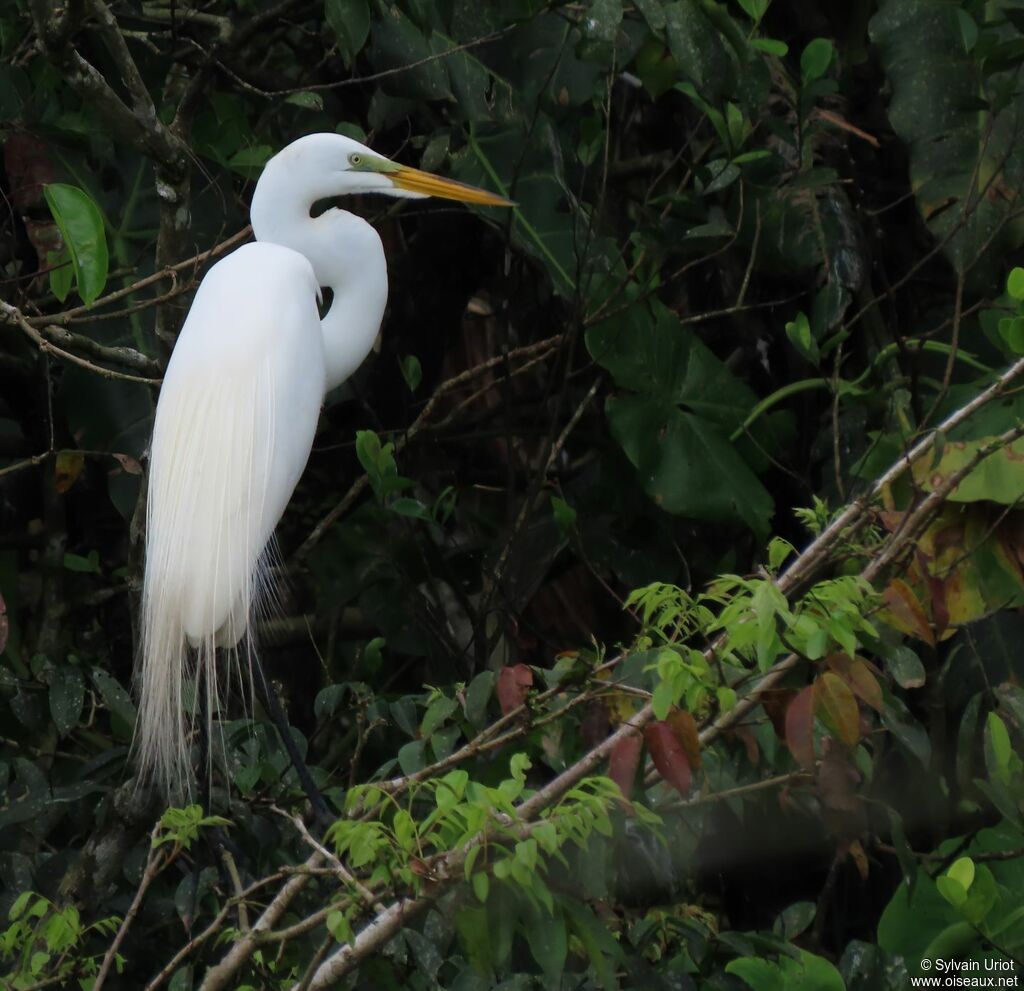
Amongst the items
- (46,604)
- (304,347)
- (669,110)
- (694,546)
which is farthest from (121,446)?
(669,110)

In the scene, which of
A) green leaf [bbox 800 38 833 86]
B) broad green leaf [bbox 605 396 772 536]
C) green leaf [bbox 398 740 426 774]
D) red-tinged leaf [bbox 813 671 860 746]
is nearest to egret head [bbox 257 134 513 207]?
broad green leaf [bbox 605 396 772 536]

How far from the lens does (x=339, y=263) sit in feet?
8.02

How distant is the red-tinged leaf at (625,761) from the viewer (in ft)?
4.67

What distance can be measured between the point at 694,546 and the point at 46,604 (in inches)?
48.0

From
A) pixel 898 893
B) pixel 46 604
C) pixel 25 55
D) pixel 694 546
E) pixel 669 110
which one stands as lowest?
pixel 898 893

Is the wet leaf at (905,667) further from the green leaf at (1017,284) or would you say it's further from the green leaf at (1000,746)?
the green leaf at (1017,284)

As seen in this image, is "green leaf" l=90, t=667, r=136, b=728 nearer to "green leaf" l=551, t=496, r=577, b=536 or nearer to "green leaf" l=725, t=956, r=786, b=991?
"green leaf" l=551, t=496, r=577, b=536

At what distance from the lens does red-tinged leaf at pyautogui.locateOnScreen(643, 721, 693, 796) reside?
4.62ft

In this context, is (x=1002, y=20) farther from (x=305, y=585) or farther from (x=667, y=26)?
(x=305, y=585)

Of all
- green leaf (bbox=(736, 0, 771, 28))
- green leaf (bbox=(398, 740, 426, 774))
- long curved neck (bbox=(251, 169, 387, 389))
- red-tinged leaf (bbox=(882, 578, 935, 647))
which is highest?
green leaf (bbox=(736, 0, 771, 28))

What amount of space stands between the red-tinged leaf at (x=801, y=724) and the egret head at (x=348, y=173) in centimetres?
114

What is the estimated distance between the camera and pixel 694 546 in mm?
2914

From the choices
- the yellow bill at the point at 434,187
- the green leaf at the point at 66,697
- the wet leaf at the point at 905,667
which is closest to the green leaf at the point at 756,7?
the yellow bill at the point at 434,187

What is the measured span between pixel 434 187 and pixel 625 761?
1.20m
